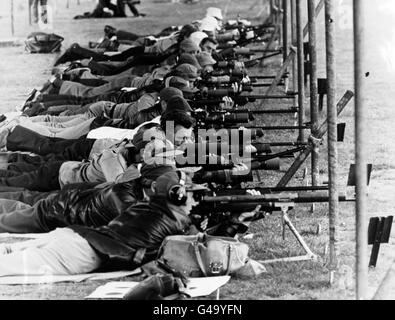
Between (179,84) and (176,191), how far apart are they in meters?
5.06

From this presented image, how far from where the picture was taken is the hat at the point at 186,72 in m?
14.4

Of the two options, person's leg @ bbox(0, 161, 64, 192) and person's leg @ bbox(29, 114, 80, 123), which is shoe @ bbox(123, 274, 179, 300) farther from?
person's leg @ bbox(29, 114, 80, 123)

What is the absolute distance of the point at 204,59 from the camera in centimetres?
1580

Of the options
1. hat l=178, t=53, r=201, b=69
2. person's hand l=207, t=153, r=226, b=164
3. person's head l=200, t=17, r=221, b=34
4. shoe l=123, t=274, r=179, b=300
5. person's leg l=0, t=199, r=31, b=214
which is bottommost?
shoe l=123, t=274, r=179, b=300

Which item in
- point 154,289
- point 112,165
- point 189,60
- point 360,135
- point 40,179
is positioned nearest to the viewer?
point 360,135

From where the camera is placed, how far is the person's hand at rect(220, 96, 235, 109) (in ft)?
42.9

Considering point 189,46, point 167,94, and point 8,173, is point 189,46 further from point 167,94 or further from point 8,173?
point 8,173

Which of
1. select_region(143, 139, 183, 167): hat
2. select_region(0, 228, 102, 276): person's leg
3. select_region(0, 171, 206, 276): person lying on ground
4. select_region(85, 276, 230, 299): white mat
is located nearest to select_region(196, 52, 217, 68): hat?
select_region(143, 139, 183, 167): hat

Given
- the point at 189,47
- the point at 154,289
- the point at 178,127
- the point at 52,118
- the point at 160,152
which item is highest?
the point at 189,47

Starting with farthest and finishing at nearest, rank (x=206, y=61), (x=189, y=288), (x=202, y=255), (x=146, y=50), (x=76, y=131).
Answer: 1. (x=146, y=50)
2. (x=206, y=61)
3. (x=76, y=131)
4. (x=202, y=255)
5. (x=189, y=288)

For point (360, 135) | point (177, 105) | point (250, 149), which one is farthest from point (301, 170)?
point (360, 135)

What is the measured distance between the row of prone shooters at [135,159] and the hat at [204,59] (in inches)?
0.5

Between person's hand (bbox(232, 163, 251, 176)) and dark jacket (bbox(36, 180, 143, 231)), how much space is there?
77 centimetres
